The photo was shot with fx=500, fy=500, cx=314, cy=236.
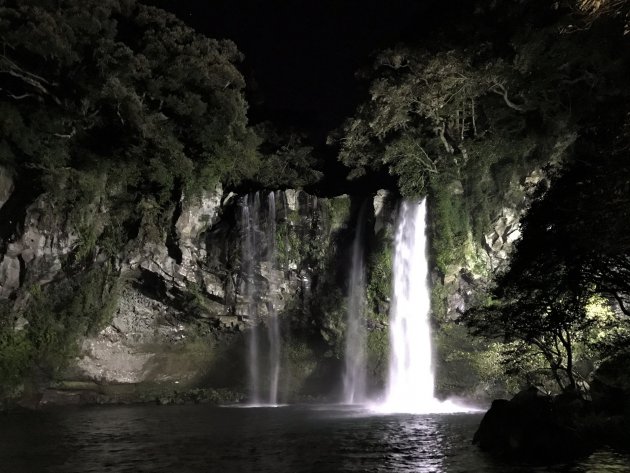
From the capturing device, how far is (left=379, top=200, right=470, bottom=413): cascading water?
864 inches

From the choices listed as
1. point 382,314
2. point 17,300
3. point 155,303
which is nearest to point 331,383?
point 382,314

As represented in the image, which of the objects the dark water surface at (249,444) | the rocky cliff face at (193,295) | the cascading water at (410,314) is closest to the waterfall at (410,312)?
the cascading water at (410,314)

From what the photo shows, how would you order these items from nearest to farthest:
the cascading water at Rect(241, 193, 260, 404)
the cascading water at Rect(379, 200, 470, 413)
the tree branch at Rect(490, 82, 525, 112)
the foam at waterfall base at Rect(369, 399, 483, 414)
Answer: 1. the foam at waterfall base at Rect(369, 399, 483, 414)
2. the tree branch at Rect(490, 82, 525, 112)
3. the cascading water at Rect(379, 200, 470, 413)
4. the cascading water at Rect(241, 193, 260, 404)

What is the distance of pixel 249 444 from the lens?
11031 millimetres

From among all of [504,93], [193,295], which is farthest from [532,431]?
[193,295]

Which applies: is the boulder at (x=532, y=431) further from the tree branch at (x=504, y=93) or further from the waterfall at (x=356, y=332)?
the waterfall at (x=356, y=332)

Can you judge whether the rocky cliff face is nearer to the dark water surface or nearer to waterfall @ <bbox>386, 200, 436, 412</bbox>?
waterfall @ <bbox>386, 200, 436, 412</bbox>

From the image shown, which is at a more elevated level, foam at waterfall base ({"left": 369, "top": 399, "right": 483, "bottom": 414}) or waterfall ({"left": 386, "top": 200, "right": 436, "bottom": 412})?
waterfall ({"left": 386, "top": 200, "right": 436, "bottom": 412})

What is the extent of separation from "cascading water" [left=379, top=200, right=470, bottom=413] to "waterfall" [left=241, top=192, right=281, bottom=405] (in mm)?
5705

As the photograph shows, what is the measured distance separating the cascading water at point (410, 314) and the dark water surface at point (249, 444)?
5.61 meters

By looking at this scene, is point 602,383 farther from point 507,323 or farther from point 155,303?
point 155,303

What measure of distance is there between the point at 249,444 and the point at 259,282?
12.6 meters

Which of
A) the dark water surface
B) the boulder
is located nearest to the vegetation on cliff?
the boulder

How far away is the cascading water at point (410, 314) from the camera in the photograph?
21938 mm
